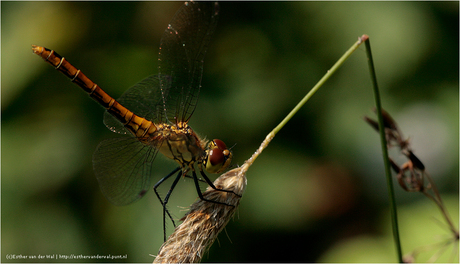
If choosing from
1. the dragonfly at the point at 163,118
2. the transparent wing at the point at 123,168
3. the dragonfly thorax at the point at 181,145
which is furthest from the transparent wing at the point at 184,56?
the transparent wing at the point at 123,168

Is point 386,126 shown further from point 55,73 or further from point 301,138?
point 55,73

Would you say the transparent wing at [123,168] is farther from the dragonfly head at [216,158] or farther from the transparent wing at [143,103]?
the dragonfly head at [216,158]

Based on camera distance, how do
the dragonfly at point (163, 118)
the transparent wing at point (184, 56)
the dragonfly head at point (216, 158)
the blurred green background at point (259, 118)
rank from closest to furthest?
the dragonfly head at point (216, 158), the dragonfly at point (163, 118), the transparent wing at point (184, 56), the blurred green background at point (259, 118)

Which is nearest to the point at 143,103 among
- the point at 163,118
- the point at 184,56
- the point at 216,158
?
the point at 163,118

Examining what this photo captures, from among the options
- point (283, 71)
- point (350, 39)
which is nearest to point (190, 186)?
point (283, 71)

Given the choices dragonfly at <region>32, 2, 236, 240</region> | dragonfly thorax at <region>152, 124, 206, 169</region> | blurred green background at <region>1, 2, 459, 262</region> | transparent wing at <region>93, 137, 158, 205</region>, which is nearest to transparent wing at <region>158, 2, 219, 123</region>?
dragonfly at <region>32, 2, 236, 240</region>

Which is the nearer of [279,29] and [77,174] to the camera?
[77,174]
